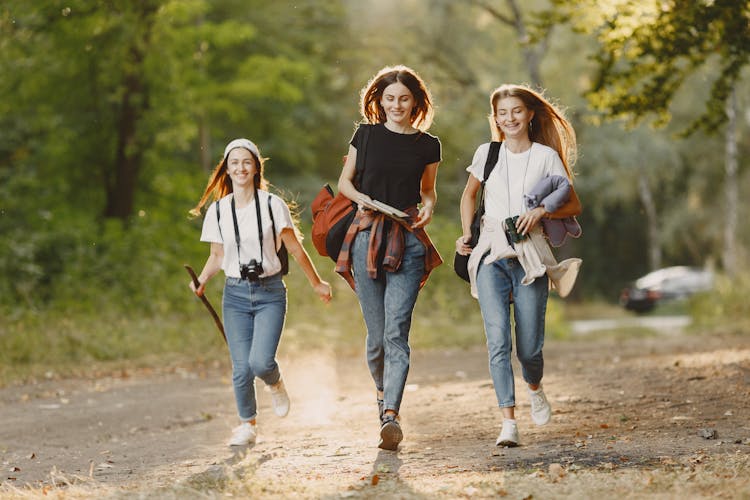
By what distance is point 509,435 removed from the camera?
629 cm

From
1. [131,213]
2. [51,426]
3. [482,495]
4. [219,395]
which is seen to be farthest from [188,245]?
[482,495]

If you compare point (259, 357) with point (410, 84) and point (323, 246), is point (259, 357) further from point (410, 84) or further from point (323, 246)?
point (410, 84)

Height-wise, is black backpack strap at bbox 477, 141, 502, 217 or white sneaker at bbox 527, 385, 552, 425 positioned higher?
black backpack strap at bbox 477, 141, 502, 217

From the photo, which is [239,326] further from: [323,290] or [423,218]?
[423,218]

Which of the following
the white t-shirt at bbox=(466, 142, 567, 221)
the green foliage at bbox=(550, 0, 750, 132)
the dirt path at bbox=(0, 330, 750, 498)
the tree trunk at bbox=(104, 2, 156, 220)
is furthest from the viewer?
the tree trunk at bbox=(104, 2, 156, 220)

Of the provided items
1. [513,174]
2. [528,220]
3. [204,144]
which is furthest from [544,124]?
[204,144]

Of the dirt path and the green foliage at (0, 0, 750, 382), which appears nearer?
the dirt path

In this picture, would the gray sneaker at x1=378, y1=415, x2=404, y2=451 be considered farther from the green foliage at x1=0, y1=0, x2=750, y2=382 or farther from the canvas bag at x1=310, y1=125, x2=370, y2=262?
the green foliage at x1=0, y1=0, x2=750, y2=382

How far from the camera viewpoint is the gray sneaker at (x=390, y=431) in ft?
20.8

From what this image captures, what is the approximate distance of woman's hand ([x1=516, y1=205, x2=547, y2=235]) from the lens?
6096 mm

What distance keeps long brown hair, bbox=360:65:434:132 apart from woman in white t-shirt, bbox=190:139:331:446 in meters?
0.76

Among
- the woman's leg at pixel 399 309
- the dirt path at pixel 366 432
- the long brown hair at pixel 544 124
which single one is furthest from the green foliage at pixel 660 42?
the woman's leg at pixel 399 309

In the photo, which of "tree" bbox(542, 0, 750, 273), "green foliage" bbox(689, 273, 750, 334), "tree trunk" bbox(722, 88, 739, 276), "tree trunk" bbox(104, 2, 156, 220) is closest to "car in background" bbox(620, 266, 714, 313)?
"tree trunk" bbox(722, 88, 739, 276)

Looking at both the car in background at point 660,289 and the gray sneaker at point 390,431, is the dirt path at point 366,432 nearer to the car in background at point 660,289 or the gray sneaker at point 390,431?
the gray sneaker at point 390,431
